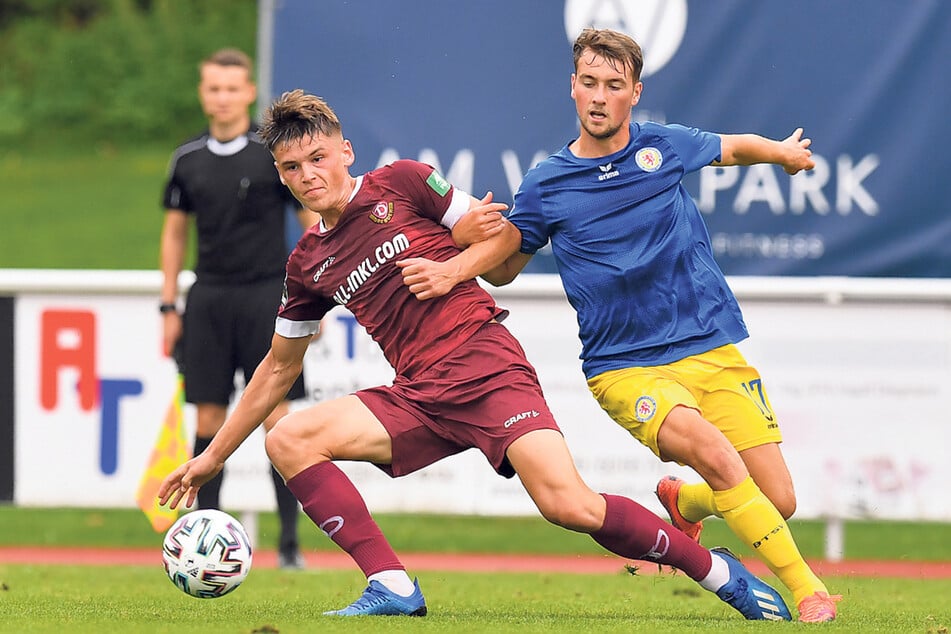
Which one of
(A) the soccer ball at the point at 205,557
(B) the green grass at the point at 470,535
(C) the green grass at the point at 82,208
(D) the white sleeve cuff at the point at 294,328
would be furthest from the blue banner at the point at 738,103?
(C) the green grass at the point at 82,208

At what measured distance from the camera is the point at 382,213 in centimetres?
591

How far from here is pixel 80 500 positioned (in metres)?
9.63

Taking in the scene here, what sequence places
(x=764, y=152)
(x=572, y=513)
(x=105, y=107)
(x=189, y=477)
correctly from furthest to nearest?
1. (x=105, y=107)
2. (x=764, y=152)
3. (x=189, y=477)
4. (x=572, y=513)

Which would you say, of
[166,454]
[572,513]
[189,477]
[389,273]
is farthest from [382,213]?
[166,454]

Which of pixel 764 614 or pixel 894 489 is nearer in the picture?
pixel 764 614

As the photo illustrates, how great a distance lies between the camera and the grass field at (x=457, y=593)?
18.3 ft

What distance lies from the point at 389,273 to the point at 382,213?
22 centimetres

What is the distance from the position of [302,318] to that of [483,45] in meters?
4.50

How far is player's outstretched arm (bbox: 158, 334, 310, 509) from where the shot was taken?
5.84 metres

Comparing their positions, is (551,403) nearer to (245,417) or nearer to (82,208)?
(245,417)

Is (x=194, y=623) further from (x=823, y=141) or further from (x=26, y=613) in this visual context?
(x=823, y=141)

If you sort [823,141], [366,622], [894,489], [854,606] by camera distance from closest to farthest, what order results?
[366,622] < [854,606] < [894,489] < [823,141]

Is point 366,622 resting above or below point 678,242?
below

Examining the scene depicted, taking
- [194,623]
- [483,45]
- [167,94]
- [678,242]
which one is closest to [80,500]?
[483,45]
